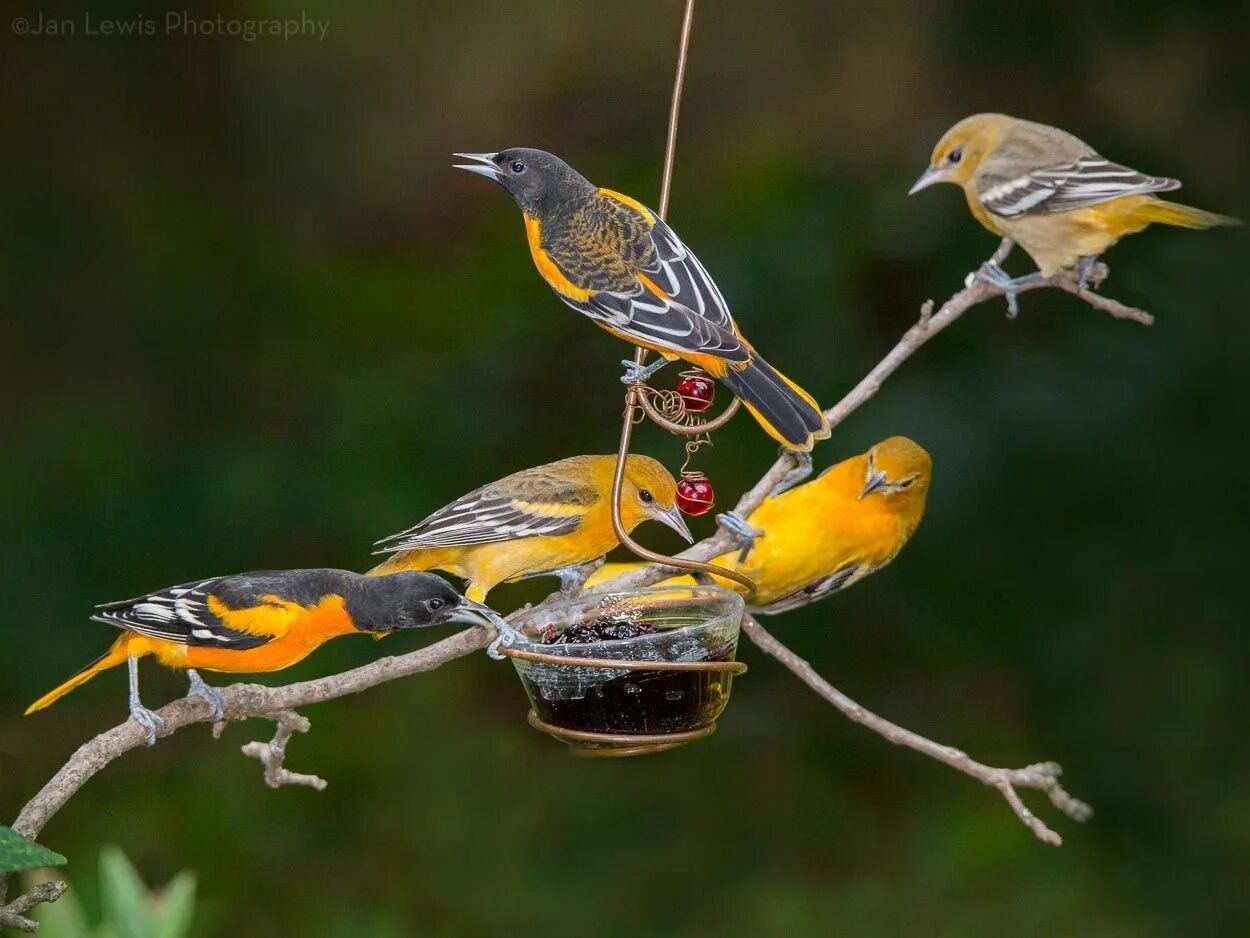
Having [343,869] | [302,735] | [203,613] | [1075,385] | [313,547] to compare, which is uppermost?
[203,613]

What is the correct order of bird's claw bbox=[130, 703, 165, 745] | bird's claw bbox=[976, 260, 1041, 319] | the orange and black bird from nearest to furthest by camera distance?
1. bird's claw bbox=[130, 703, 165, 745]
2. the orange and black bird
3. bird's claw bbox=[976, 260, 1041, 319]

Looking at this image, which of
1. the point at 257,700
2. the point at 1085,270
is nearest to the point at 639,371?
the point at 257,700

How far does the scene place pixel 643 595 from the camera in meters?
3.08

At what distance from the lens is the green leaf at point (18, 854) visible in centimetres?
194

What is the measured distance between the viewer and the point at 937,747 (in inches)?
118

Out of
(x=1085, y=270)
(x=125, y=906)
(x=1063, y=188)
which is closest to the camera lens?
(x=125, y=906)

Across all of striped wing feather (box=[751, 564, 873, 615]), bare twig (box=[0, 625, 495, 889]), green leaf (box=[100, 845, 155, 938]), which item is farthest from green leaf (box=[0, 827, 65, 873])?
striped wing feather (box=[751, 564, 873, 615])

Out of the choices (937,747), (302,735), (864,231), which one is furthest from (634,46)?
Result: (937,747)

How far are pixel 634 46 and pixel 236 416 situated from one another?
247 centimetres

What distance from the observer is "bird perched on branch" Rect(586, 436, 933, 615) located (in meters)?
4.11

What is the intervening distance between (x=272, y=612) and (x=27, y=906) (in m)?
0.74

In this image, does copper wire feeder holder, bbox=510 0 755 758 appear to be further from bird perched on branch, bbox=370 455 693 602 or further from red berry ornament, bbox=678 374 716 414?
bird perched on branch, bbox=370 455 693 602

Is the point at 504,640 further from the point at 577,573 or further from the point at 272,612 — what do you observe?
the point at 577,573

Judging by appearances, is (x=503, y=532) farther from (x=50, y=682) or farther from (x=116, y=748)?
(x=50, y=682)
